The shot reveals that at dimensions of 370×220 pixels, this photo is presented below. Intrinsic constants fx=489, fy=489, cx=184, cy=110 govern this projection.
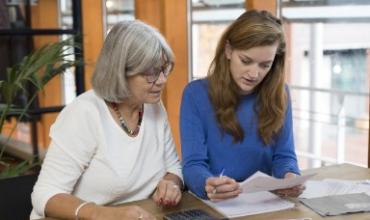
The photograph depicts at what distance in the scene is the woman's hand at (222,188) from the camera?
4.78 feet

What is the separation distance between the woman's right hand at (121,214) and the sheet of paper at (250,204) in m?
0.25

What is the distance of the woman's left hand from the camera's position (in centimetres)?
154

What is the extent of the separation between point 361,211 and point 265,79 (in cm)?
59

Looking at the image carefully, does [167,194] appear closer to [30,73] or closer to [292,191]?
[292,191]

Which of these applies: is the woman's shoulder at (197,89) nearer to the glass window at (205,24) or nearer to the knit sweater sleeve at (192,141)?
the knit sweater sleeve at (192,141)

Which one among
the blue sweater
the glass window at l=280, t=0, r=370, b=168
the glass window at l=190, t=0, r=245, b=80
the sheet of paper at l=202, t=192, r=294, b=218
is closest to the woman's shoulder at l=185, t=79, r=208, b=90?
the blue sweater

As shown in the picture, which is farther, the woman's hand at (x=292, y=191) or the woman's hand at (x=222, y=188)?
the woman's hand at (x=292, y=191)

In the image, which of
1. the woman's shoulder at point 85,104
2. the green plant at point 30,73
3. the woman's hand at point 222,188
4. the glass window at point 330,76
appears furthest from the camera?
the glass window at point 330,76

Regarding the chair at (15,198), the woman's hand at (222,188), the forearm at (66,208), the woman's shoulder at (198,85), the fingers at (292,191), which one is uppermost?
the woman's shoulder at (198,85)

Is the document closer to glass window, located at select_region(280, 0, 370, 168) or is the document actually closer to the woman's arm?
the woman's arm

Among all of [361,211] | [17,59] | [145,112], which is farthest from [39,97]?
[361,211]

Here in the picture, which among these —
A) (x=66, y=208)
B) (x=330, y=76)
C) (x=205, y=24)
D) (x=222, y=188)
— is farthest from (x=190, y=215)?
(x=205, y=24)

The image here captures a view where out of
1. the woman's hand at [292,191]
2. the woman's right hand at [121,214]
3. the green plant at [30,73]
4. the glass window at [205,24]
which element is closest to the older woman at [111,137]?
the woman's right hand at [121,214]

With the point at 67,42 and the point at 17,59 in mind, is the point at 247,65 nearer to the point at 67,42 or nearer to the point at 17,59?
the point at 67,42
